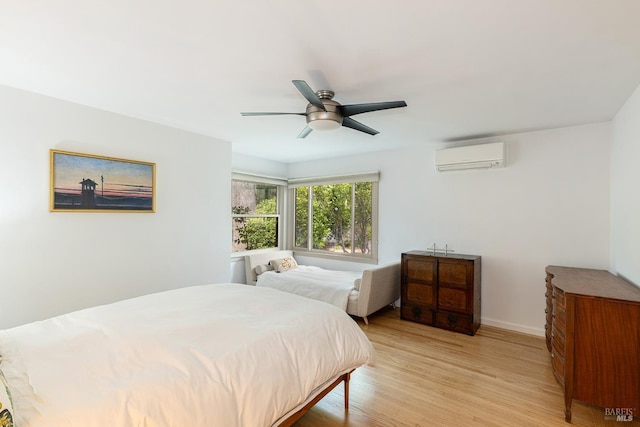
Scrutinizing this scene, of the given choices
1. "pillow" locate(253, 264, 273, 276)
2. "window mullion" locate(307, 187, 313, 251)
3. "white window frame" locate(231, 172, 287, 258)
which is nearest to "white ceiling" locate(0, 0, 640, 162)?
"white window frame" locate(231, 172, 287, 258)

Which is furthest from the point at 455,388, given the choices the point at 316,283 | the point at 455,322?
the point at 316,283

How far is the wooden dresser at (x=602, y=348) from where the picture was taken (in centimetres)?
194

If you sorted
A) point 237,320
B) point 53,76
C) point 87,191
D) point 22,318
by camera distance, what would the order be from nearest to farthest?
point 237,320 < point 53,76 < point 22,318 < point 87,191

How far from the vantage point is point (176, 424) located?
1149mm

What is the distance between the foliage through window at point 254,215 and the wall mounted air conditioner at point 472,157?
3.01m

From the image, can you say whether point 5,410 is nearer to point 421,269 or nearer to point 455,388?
point 455,388

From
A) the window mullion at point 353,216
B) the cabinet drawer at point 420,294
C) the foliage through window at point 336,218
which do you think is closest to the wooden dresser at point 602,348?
the cabinet drawer at point 420,294

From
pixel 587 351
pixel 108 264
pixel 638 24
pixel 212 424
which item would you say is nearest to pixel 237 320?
pixel 212 424

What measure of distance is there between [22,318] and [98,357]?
186 centimetres

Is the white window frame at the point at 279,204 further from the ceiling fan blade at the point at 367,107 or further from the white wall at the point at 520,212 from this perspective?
the ceiling fan blade at the point at 367,107

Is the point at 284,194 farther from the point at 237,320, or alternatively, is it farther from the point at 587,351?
the point at 587,351

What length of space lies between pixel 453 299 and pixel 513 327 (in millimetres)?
824

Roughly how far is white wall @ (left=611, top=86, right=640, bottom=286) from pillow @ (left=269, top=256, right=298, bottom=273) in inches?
154

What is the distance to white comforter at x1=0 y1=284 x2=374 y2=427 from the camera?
43.6 inches
